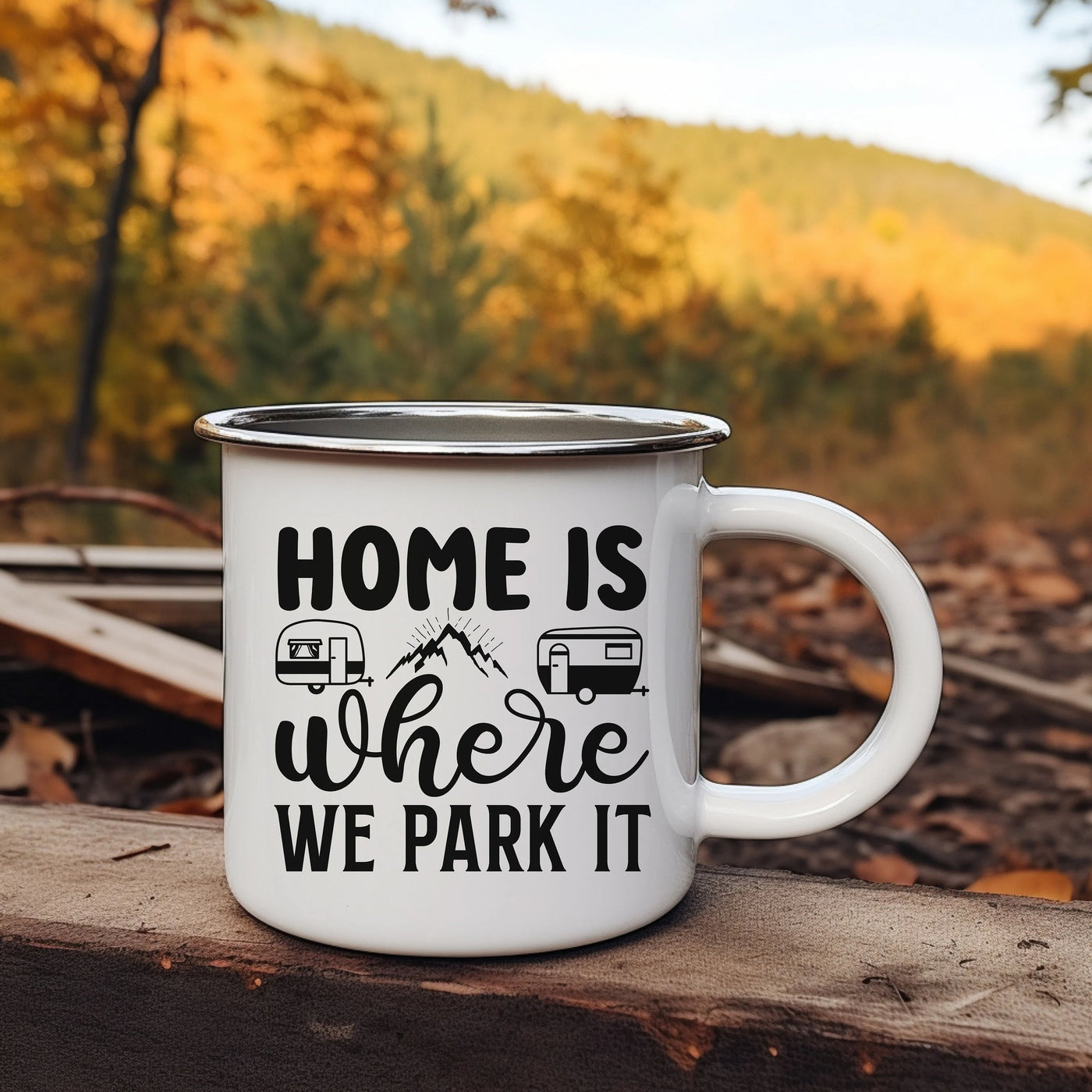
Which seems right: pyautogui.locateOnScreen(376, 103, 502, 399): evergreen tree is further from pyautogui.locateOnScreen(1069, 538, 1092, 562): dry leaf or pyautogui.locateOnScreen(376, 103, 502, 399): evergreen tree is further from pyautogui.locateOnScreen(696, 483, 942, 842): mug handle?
pyautogui.locateOnScreen(696, 483, 942, 842): mug handle

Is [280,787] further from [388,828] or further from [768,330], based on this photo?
[768,330]

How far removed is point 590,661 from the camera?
0.63 meters

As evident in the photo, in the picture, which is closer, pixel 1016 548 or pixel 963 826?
pixel 963 826

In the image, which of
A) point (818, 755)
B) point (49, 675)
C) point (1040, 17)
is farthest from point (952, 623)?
point (49, 675)

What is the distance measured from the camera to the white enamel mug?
2.00ft

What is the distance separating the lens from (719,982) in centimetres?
66

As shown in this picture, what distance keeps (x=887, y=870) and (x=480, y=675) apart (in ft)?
2.82

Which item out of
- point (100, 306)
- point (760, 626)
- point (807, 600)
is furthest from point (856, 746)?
point (100, 306)

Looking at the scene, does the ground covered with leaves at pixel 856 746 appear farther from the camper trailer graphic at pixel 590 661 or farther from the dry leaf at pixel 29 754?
the camper trailer graphic at pixel 590 661

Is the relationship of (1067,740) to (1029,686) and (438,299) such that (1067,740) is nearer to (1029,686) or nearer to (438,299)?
(1029,686)

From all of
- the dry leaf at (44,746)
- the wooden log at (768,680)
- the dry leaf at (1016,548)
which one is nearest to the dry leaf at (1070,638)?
the dry leaf at (1016,548)

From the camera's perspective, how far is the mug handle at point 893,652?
0.67m

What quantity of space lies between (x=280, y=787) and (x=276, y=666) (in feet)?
0.22

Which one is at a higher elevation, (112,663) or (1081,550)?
(112,663)
